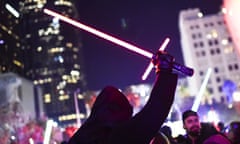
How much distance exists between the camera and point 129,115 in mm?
2885

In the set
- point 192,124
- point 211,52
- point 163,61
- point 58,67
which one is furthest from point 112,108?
point 58,67

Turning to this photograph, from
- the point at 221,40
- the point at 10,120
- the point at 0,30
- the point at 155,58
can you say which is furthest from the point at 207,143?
the point at 221,40

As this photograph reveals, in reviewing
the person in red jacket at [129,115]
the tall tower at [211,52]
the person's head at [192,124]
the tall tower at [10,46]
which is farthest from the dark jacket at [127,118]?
the tall tower at [211,52]

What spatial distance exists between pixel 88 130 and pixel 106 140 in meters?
0.16

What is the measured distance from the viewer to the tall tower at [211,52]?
110812 millimetres

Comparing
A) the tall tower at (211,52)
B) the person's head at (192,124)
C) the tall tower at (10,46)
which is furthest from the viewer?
the tall tower at (211,52)

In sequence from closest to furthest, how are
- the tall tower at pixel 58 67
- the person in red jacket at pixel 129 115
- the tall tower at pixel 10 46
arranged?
1. the person in red jacket at pixel 129 115
2. the tall tower at pixel 10 46
3. the tall tower at pixel 58 67

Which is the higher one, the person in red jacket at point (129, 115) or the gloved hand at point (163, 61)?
the gloved hand at point (163, 61)

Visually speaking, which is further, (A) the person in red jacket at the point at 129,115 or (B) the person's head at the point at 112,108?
(B) the person's head at the point at 112,108

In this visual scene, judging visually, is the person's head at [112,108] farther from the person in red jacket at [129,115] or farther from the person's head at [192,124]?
the person's head at [192,124]

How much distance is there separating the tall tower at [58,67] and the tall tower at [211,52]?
35.0m

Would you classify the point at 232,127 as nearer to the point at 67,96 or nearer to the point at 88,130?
the point at 88,130

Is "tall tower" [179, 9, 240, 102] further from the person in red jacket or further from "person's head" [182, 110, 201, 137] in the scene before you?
the person in red jacket

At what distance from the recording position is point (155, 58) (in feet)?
9.58
